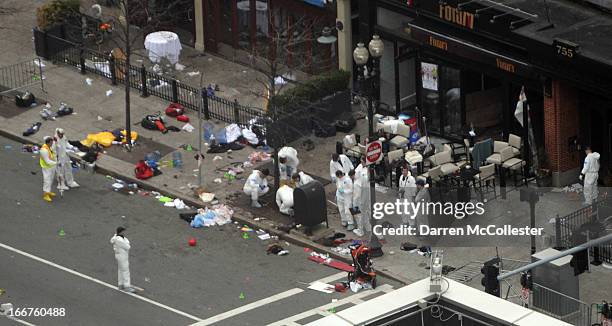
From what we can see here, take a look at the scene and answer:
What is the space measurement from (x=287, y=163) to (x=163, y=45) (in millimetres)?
9358

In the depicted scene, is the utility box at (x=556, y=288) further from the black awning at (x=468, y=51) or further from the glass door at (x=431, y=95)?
the glass door at (x=431, y=95)

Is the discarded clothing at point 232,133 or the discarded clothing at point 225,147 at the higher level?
the discarded clothing at point 232,133

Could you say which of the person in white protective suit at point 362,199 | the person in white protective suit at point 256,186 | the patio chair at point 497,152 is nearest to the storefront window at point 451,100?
the patio chair at point 497,152

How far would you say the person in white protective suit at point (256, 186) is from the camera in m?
39.9

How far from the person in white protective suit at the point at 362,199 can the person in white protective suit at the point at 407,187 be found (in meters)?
0.88

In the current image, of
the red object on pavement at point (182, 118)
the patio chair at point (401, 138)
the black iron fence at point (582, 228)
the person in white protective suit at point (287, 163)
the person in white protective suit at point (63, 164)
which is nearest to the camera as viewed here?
the black iron fence at point (582, 228)

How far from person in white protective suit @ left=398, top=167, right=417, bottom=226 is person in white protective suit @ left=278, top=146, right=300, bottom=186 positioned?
11.7 feet

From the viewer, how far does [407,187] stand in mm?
38406

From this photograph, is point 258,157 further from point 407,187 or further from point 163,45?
point 163,45

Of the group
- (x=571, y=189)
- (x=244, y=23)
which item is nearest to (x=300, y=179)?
(x=571, y=189)

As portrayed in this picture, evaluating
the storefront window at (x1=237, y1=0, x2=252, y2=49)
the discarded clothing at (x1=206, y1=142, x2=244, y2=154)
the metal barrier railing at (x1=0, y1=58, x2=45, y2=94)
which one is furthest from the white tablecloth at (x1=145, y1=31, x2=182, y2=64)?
the discarded clothing at (x1=206, y1=142, x2=244, y2=154)

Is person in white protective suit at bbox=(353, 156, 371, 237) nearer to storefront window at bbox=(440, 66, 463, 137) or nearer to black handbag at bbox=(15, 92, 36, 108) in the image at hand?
storefront window at bbox=(440, 66, 463, 137)

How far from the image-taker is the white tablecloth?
4875 cm

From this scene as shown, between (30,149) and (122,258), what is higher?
(122,258)
